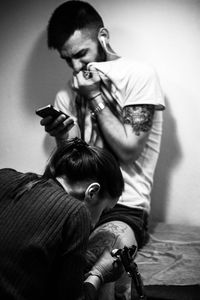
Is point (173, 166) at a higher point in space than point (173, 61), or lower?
lower

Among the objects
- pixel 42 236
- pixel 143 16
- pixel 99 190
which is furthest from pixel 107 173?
pixel 143 16

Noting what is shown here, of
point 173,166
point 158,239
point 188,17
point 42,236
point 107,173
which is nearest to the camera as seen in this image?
point 42,236

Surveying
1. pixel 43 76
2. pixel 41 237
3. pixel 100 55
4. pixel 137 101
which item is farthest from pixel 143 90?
pixel 41 237

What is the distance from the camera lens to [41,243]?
0.85 meters

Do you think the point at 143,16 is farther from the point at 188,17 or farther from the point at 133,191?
the point at 133,191

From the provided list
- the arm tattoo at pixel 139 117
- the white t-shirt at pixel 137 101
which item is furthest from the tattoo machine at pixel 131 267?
the arm tattoo at pixel 139 117

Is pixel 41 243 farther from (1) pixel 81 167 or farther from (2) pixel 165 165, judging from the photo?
(2) pixel 165 165

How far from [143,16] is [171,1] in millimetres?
154

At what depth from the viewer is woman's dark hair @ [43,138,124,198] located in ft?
3.27

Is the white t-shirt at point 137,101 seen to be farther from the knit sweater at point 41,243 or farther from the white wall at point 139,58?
the knit sweater at point 41,243

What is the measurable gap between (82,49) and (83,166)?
2.52 feet

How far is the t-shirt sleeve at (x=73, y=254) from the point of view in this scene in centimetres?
88

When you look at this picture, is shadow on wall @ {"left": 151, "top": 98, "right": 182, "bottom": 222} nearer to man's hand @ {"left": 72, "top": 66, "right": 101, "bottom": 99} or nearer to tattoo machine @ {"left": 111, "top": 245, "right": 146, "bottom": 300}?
man's hand @ {"left": 72, "top": 66, "right": 101, "bottom": 99}

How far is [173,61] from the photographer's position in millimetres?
1812
